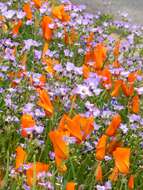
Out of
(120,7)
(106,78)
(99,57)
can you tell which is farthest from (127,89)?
(120,7)

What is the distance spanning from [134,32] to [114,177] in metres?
2.53

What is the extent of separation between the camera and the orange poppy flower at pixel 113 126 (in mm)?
2871

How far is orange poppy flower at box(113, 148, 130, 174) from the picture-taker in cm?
256

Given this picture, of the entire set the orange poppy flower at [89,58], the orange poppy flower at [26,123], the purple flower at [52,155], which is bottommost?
the purple flower at [52,155]

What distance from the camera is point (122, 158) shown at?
2.59m

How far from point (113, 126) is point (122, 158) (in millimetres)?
351

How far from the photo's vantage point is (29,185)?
2.42 metres

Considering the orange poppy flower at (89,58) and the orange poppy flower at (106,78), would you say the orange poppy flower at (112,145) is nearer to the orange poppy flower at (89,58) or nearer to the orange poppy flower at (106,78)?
the orange poppy flower at (106,78)

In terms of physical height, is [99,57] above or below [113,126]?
above

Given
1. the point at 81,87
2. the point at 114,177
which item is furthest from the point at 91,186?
the point at 81,87

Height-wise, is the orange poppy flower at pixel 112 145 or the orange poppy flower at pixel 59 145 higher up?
the orange poppy flower at pixel 112 145

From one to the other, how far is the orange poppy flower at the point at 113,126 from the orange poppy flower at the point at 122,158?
300mm

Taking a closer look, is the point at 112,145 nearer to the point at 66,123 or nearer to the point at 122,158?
the point at 66,123

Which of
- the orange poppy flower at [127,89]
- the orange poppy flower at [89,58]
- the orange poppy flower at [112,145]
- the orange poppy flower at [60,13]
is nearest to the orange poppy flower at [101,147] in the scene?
the orange poppy flower at [112,145]
